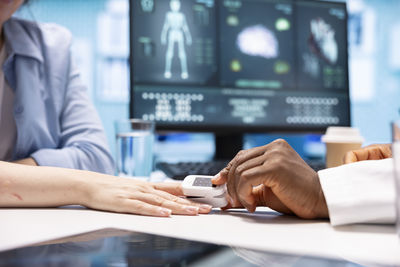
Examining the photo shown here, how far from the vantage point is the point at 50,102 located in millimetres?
1037

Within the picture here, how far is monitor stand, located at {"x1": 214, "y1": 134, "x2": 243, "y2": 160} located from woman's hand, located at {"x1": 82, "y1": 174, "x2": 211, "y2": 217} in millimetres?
673

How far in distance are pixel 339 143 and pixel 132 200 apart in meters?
0.56

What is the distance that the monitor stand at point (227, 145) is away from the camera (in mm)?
1257

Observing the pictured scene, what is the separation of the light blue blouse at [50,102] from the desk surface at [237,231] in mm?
400

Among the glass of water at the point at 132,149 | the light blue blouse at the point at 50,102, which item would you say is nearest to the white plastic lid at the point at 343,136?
the glass of water at the point at 132,149

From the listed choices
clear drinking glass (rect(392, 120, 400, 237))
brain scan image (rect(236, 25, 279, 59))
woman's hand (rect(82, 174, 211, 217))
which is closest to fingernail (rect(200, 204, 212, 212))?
woman's hand (rect(82, 174, 211, 217))

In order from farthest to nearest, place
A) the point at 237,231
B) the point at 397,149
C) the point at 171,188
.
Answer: the point at 171,188
the point at 237,231
the point at 397,149

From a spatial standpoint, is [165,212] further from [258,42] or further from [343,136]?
[258,42]

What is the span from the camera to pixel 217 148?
51.8 inches

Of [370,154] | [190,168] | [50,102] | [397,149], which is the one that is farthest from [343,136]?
[50,102]

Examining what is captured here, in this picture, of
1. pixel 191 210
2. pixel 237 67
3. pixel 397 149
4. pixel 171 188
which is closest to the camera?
pixel 397 149

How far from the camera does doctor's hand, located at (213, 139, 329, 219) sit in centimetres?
49

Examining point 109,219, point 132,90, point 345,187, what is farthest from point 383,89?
point 109,219

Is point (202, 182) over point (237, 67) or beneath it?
beneath
